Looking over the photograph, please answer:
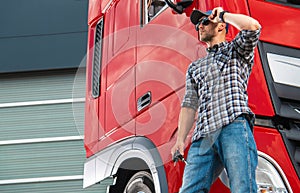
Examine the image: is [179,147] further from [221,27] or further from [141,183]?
[141,183]

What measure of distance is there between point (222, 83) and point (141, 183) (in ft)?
4.25

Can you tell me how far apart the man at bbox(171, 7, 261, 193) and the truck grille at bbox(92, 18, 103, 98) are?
185 centimetres

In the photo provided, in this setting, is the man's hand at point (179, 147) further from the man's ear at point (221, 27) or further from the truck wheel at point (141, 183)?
the truck wheel at point (141, 183)

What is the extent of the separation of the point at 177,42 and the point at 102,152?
1.43 m

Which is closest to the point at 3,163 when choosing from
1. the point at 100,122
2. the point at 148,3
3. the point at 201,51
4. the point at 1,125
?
the point at 1,125

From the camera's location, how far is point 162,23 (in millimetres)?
3592

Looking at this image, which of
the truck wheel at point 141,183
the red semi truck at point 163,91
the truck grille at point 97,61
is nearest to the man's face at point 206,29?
the red semi truck at point 163,91

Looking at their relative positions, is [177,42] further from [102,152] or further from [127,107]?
[102,152]

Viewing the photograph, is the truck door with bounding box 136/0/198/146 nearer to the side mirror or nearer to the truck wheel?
the side mirror

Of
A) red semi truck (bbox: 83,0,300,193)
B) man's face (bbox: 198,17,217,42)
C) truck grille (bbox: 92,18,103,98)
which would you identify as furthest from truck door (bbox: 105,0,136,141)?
man's face (bbox: 198,17,217,42)

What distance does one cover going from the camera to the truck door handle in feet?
11.8

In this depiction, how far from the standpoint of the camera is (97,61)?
4891mm

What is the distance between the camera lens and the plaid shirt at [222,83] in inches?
109

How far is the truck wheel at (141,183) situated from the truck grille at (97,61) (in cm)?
92
